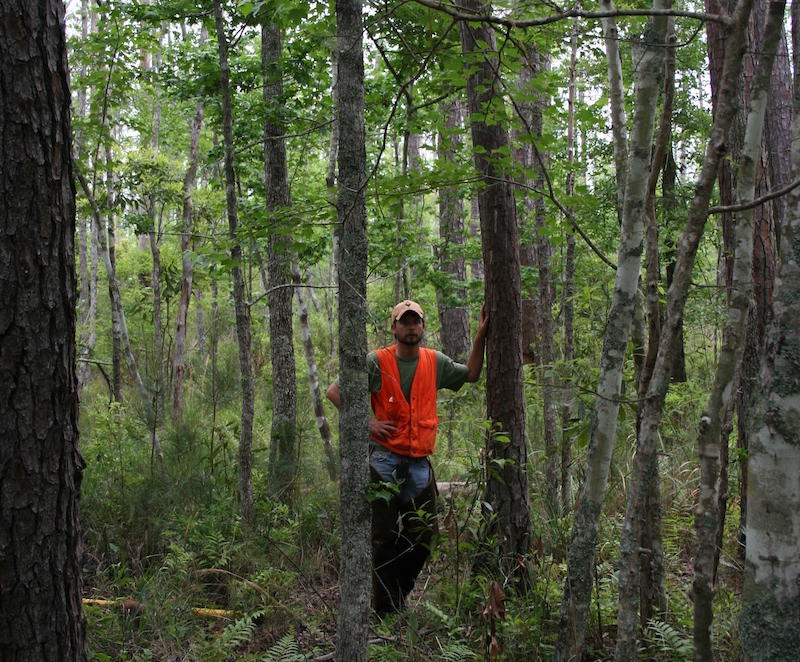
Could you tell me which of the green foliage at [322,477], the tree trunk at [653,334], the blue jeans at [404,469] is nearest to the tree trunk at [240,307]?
the green foliage at [322,477]

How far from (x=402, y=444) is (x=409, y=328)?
2.89ft

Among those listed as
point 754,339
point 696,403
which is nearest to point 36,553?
point 754,339

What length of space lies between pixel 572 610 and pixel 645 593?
883 millimetres

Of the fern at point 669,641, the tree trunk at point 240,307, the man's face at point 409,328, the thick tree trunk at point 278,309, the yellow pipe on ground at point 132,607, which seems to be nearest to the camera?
the fern at point 669,641

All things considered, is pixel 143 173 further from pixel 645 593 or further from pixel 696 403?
pixel 696 403

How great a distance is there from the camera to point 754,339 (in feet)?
16.0

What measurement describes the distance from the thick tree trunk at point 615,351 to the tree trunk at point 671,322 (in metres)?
0.29

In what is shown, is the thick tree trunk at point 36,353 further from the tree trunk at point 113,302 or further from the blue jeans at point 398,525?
the tree trunk at point 113,302

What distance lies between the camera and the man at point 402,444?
4.66 metres

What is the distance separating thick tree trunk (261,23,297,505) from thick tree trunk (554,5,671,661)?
3.80m

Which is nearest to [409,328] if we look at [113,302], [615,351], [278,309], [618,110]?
[615,351]

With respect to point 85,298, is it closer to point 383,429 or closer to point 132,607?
point 132,607

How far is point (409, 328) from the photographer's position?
16.0 feet

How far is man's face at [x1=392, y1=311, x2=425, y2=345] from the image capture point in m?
4.87
